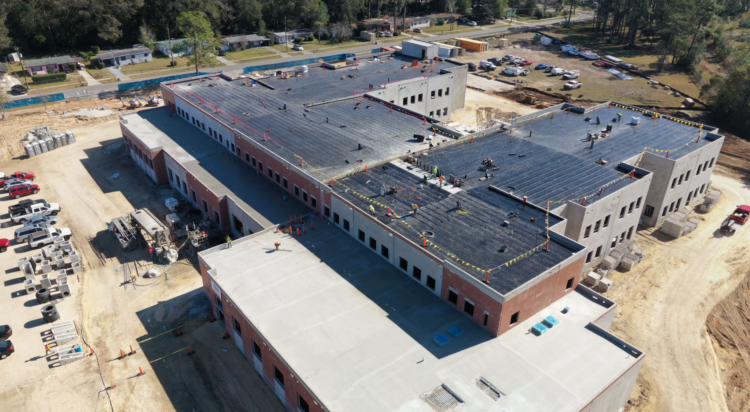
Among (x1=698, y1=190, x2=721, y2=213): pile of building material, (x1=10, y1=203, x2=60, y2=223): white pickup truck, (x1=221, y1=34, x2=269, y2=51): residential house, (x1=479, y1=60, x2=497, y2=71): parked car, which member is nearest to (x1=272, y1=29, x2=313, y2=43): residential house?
(x1=221, y1=34, x2=269, y2=51): residential house

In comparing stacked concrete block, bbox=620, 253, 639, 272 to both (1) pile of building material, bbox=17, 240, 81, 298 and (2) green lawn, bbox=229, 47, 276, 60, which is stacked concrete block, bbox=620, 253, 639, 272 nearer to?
(1) pile of building material, bbox=17, 240, 81, 298

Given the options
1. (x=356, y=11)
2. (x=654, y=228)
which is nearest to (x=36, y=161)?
(x=654, y=228)

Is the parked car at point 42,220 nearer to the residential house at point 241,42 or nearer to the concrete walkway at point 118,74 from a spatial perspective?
the concrete walkway at point 118,74

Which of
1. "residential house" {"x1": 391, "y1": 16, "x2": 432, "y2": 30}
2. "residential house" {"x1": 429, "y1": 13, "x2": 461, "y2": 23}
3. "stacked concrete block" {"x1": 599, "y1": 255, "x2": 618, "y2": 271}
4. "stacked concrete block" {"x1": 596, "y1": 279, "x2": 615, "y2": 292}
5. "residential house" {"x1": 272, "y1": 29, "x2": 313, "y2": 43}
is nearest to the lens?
"stacked concrete block" {"x1": 596, "y1": 279, "x2": 615, "y2": 292}

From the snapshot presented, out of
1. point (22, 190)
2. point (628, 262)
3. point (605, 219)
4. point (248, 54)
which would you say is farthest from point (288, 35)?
point (628, 262)

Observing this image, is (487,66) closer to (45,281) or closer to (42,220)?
(42,220)
